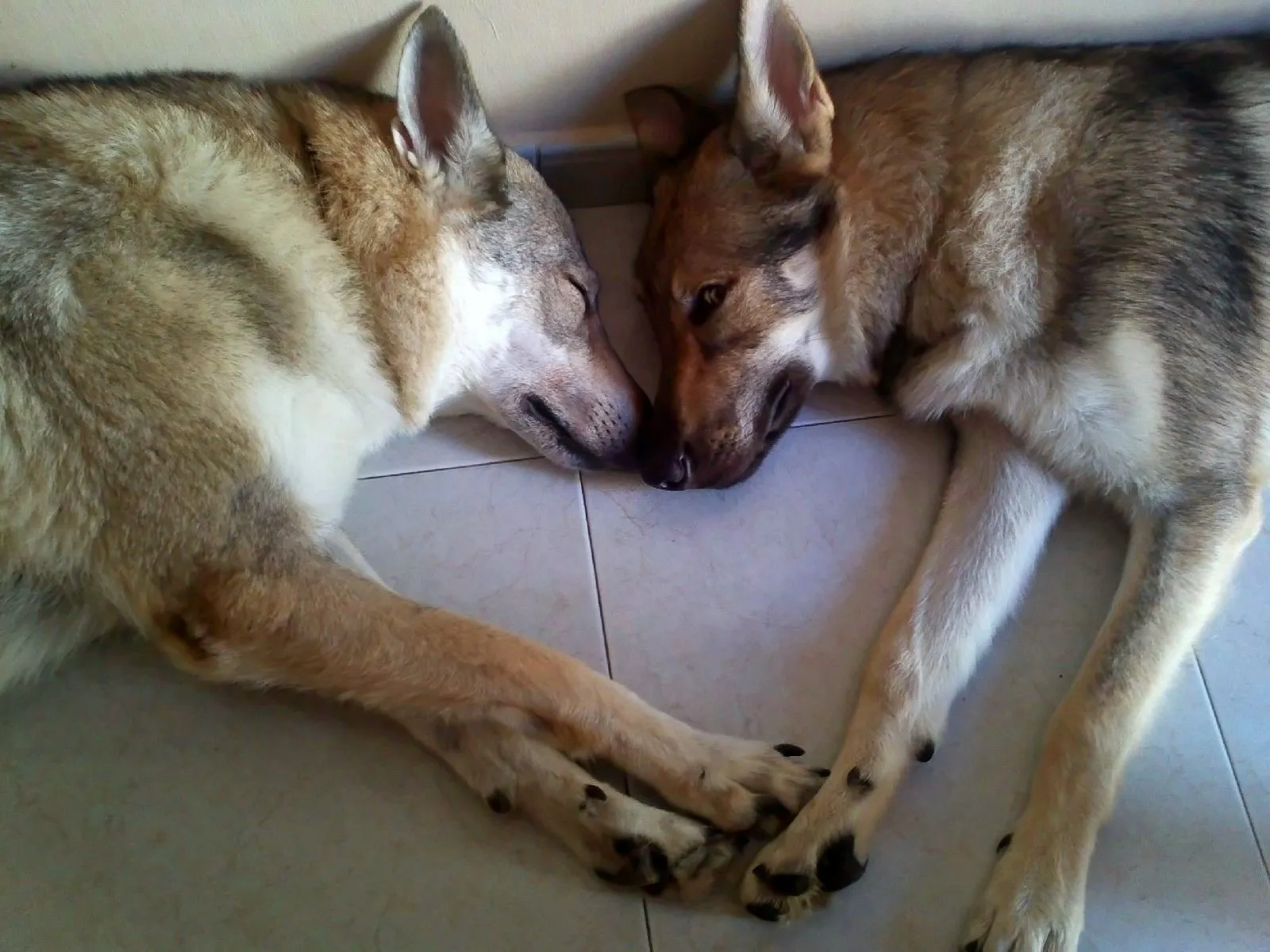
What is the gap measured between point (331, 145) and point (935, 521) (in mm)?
1577

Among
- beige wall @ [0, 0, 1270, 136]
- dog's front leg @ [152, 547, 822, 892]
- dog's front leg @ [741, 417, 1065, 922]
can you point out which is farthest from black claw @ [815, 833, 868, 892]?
beige wall @ [0, 0, 1270, 136]

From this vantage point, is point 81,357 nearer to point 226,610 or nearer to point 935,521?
point 226,610

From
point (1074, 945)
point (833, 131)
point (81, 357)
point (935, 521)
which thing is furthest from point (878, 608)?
point (81, 357)

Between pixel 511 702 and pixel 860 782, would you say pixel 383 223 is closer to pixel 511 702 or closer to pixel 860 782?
pixel 511 702

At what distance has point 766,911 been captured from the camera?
5.98 feet

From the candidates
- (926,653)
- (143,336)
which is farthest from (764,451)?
(143,336)

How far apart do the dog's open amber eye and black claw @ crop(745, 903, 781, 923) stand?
124 centimetres

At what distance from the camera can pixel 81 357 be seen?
1.67 m

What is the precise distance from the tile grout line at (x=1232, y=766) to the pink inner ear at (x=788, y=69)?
1499mm

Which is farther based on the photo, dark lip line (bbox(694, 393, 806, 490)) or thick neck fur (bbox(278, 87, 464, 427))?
dark lip line (bbox(694, 393, 806, 490))

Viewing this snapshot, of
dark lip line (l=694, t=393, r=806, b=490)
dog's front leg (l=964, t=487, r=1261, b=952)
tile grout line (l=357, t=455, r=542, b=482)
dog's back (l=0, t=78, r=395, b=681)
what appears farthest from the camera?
tile grout line (l=357, t=455, r=542, b=482)

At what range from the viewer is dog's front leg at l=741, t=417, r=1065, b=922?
1.83 meters

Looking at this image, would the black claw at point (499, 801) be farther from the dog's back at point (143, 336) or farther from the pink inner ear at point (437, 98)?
the pink inner ear at point (437, 98)

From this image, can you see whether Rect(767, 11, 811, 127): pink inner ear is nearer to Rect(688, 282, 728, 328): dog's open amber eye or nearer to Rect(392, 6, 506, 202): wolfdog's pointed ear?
Rect(688, 282, 728, 328): dog's open amber eye
